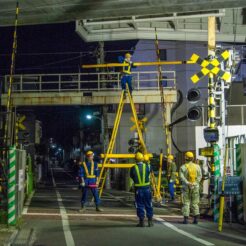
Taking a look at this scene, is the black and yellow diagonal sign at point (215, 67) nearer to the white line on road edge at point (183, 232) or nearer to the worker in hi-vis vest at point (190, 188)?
the worker in hi-vis vest at point (190, 188)

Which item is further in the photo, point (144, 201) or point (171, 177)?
point (171, 177)

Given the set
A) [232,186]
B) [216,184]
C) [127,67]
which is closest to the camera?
[232,186]

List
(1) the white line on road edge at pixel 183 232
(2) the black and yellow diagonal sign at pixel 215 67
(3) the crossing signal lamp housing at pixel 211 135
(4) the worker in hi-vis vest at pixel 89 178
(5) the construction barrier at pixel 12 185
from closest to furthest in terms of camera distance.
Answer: (1) the white line on road edge at pixel 183 232 → (5) the construction barrier at pixel 12 185 → (3) the crossing signal lamp housing at pixel 211 135 → (2) the black and yellow diagonal sign at pixel 215 67 → (4) the worker in hi-vis vest at pixel 89 178

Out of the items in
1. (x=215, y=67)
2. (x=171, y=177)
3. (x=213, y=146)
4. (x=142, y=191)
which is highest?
(x=215, y=67)

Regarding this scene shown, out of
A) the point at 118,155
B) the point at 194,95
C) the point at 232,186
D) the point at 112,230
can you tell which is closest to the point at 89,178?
the point at 118,155

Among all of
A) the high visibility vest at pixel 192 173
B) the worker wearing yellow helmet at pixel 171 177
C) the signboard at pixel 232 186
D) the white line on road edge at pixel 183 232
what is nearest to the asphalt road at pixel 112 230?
the white line on road edge at pixel 183 232

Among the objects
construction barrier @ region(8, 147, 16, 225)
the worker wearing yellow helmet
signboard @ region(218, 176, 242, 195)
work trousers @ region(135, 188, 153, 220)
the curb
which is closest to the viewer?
the curb

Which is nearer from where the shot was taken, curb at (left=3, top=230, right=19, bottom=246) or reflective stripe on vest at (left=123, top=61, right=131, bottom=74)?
curb at (left=3, top=230, right=19, bottom=246)

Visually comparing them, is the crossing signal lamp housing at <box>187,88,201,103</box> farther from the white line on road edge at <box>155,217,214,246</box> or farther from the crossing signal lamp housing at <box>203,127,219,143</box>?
the white line on road edge at <box>155,217,214,246</box>

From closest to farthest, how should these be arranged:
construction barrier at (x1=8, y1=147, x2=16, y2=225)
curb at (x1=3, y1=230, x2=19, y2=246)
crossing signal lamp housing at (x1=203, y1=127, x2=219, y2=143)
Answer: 1. curb at (x1=3, y1=230, x2=19, y2=246)
2. construction barrier at (x1=8, y1=147, x2=16, y2=225)
3. crossing signal lamp housing at (x1=203, y1=127, x2=219, y2=143)

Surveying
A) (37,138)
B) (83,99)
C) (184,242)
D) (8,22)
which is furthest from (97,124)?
(184,242)

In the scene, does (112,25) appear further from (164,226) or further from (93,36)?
(164,226)

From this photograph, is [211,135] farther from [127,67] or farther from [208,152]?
[127,67]

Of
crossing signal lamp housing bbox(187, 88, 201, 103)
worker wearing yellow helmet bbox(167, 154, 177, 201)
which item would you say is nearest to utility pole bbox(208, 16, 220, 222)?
crossing signal lamp housing bbox(187, 88, 201, 103)
